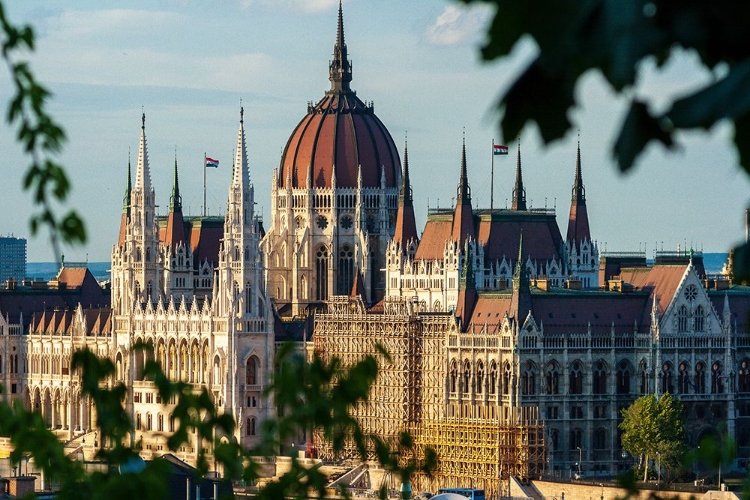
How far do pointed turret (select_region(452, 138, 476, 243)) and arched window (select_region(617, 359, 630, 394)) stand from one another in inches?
690

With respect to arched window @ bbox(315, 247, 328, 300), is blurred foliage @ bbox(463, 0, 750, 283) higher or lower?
lower

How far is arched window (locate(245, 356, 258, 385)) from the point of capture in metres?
155

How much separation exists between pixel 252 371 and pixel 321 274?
19203 mm

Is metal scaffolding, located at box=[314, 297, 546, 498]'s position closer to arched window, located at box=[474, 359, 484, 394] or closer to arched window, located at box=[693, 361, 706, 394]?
arched window, located at box=[474, 359, 484, 394]

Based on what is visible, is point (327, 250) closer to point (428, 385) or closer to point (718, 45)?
point (428, 385)

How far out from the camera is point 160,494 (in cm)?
1791

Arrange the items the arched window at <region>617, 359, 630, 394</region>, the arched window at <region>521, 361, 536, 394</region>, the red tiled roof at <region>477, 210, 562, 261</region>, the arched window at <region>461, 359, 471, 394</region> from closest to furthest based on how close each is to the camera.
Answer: the arched window at <region>521, 361, 536, 394</region>
the arched window at <region>617, 359, 630, 394</region>
the arched window at <region>461, 359, 471, 394</region>
the red tiled roof at <region>477, 210, 562, 261</region>

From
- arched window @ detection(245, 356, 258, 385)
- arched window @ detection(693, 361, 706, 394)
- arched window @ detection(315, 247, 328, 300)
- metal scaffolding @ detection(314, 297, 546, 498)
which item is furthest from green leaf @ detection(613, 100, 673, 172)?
arched window @ detection(315, 247, 328, 300)

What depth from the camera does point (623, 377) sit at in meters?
138

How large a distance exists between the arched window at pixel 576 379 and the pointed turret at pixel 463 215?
17.5m

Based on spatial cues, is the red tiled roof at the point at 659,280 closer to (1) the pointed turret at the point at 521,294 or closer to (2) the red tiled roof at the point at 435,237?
(1) the pointed turret at the point at 521,294

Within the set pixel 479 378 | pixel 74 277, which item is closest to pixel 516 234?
pixel 479 378

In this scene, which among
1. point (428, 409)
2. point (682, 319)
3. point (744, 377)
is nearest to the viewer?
point (682, 319)

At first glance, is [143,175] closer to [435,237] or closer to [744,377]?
[435,237]
